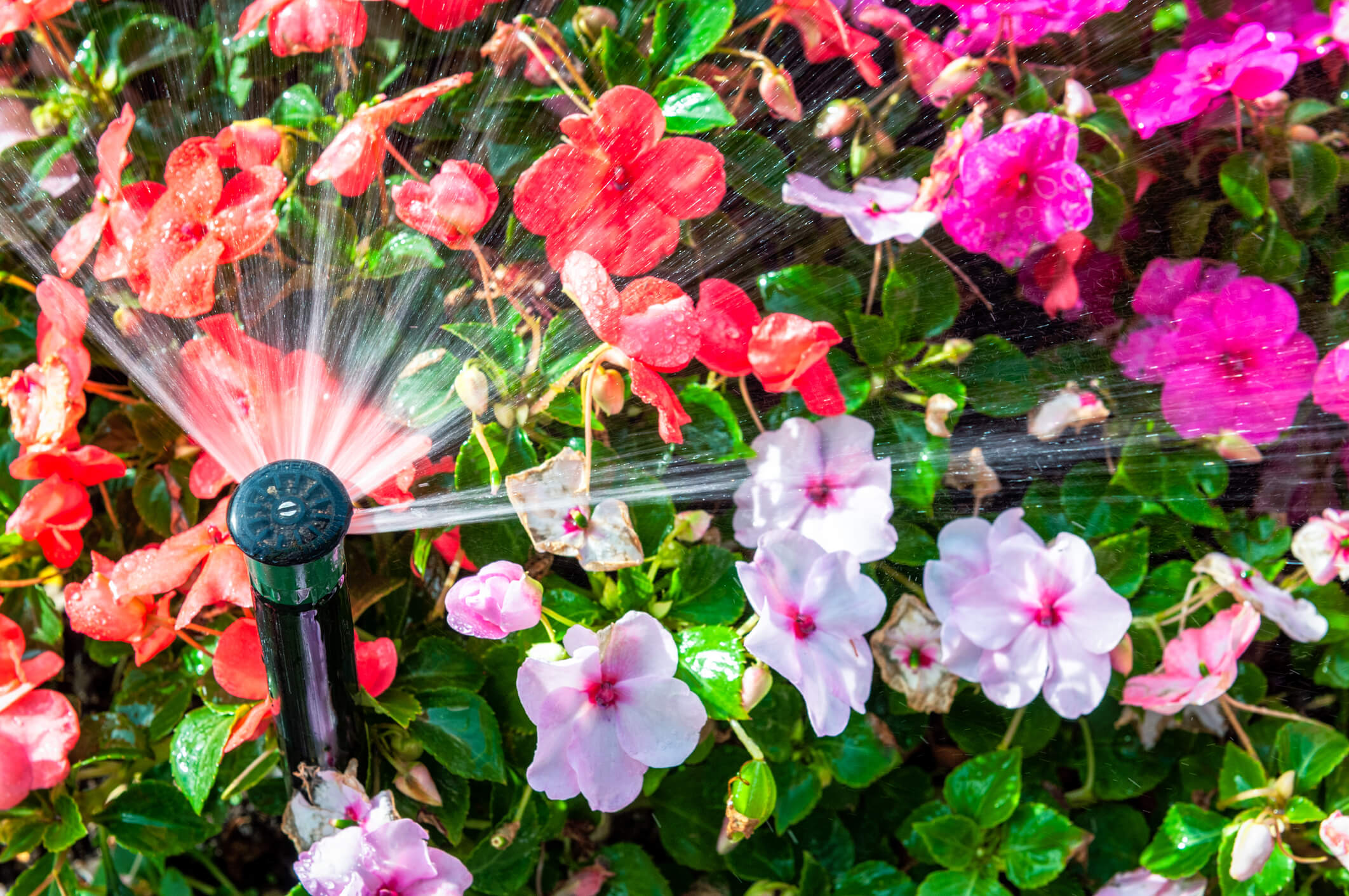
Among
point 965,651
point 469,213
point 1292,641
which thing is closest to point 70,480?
point 469,213

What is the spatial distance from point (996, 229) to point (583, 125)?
1.00ft

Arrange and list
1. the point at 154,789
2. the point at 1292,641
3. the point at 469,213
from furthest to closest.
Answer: the point at 1292,641
the point at 154,789
the point at 469,213

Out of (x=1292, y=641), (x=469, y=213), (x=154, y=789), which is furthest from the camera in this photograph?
(x=1292, y=641)

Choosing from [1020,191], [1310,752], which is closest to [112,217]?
[1020,191]

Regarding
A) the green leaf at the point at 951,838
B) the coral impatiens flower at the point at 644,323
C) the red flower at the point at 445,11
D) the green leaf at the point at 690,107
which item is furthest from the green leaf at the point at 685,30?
the green leaf at the point at 951,838

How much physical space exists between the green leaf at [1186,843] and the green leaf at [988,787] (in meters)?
0.11

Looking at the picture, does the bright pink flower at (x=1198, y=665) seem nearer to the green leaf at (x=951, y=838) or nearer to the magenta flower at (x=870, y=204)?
the green leaf at (x=951, y=838)

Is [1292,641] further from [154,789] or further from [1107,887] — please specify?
[154,789]

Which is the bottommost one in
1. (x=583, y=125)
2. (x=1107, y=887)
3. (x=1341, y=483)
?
(x=1107, y=887)

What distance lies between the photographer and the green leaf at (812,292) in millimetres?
786

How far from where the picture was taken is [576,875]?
0.85 m

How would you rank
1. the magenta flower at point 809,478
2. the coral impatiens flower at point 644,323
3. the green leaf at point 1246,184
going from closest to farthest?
1. the coral impatiens flower at point 644,323
2. the magenta flower at point 809,478
3. the green leaf at point 1246,184

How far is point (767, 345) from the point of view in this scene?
703mm

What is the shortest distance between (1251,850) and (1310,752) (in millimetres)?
112
